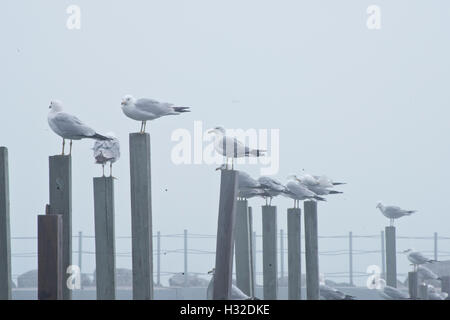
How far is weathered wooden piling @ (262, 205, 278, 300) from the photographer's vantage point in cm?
1270

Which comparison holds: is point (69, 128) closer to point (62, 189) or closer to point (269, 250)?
point (62, 189)

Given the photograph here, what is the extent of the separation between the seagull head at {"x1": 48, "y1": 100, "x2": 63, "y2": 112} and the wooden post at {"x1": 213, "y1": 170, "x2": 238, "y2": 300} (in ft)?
13.0

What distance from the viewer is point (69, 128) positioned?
429 inches

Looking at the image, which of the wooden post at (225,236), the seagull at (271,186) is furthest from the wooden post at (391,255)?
the wooden post at (225,236)

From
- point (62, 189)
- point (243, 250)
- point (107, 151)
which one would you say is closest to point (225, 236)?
point (62, 189)

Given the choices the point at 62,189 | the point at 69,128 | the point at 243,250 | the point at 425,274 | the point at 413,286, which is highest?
the point at 69,128

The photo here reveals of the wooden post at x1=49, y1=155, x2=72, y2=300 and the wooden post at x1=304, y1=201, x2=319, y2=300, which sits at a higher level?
the wooden post at x1=49, y1=155, x2=72, y2=300

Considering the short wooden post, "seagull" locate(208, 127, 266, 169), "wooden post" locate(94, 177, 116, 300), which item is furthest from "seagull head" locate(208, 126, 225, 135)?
the short wooden post

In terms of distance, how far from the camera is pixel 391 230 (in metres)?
17.0

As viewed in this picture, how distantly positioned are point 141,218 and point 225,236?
1037 millimetres

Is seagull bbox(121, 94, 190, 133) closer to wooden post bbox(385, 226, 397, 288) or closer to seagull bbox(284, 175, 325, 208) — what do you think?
seagull bbox(284, 175, 325, 208)
